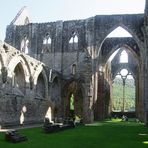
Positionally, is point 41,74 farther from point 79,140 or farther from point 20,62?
point 79,140

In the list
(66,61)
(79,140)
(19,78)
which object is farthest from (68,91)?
(79,140)

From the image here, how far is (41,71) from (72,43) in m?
6.89

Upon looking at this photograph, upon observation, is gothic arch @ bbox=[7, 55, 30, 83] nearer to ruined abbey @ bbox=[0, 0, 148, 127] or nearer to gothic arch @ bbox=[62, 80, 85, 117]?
ruined abbey @ bbox=[0, 0, 148, 127]

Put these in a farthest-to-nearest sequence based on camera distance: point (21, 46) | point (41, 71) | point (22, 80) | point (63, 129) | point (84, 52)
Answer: point (21, 46), point (84, 52), point (41, 71), point (22, 80), point (63, 129)

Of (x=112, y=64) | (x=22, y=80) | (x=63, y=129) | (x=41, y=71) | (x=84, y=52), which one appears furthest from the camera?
(x=112, y=64)

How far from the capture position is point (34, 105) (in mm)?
25250

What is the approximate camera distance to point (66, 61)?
32.3 metres

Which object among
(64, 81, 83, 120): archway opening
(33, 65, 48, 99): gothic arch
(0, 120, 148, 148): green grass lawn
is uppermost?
(33, 65, 48, 99): gothic arch

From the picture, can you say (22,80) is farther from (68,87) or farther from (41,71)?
(68,87)

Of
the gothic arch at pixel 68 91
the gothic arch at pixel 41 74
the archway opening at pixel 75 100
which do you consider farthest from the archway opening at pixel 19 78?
the archway opening at pixel 75 100

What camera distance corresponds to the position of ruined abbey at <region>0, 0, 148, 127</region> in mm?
24856

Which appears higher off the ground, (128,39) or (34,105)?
(128,39)

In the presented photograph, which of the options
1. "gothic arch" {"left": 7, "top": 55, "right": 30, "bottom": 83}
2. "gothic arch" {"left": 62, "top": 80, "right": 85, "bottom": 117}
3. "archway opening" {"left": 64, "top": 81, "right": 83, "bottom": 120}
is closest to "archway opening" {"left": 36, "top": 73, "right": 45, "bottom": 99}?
"gothic arch" {"left": 7, "top": 55, "right": 30, "bottom": 83}

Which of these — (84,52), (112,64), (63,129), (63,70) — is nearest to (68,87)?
(63,70)
